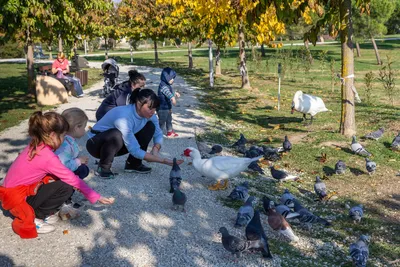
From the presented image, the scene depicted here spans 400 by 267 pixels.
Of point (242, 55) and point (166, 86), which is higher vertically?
point (242, 55)

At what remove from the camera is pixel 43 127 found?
4.38 m

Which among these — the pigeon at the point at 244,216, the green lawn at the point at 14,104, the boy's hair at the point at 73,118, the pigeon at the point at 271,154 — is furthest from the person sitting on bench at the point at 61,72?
the pigeon at the point at 244,216

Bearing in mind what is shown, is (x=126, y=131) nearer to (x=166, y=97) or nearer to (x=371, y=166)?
(x=166, y=97)

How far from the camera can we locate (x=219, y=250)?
15.4ft

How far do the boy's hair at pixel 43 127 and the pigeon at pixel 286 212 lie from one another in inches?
111

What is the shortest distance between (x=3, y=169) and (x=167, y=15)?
2130 centimetres

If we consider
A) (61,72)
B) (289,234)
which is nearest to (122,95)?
(289,234)

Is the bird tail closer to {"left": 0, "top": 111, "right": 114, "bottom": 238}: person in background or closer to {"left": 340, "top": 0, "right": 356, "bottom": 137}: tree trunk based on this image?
{"left": 0, "top": 111, "right": 114, "bottom": 238}: person in background

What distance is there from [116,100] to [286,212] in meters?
3.58

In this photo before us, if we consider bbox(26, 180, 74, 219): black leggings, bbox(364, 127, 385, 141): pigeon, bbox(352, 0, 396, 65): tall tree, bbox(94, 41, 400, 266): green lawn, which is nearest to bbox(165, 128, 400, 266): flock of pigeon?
bbox(94, 41, 400, 266): green lawn

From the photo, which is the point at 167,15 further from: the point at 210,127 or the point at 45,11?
the point at 210,127

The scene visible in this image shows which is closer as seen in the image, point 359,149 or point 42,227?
point 42,227

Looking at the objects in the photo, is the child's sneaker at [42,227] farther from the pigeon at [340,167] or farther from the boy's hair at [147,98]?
the pigeon at [340,167]

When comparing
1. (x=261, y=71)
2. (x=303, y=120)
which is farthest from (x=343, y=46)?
(x=261, y=71)
